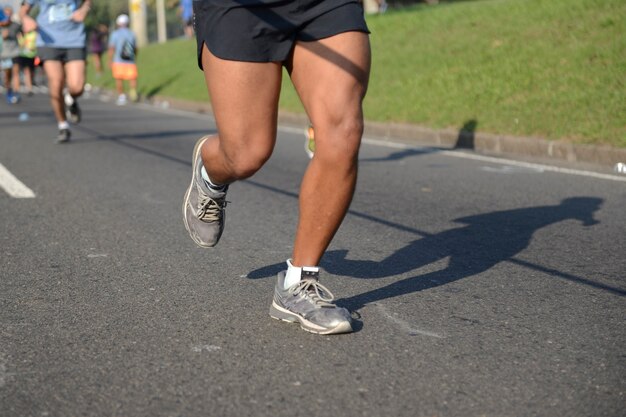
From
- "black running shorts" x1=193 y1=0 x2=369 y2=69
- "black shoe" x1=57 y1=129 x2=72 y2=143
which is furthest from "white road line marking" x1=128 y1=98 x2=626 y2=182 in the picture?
"black running shorts" x1=193 y1=0 x2=369 y2=69

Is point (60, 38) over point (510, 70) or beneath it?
over

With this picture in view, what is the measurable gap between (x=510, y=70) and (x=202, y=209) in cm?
1035

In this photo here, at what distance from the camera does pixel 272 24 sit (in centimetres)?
354

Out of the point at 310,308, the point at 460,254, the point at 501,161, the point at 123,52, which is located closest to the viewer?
the point at 310,308

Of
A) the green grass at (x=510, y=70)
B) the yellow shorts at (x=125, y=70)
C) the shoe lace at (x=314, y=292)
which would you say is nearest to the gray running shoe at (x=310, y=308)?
the shoe lace at (x=314, y=292)

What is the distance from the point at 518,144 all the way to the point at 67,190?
533 cm

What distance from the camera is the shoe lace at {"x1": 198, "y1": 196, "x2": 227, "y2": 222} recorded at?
4.21 metres

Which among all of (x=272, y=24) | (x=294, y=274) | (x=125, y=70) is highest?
(x=272, y=24)

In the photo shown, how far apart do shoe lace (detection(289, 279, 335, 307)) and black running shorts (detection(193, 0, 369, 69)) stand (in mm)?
800

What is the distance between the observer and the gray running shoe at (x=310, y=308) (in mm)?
3598

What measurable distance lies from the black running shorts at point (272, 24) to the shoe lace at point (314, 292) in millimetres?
→ 800

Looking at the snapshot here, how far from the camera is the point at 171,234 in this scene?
5.76 m

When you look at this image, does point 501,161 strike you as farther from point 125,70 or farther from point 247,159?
point 125,70

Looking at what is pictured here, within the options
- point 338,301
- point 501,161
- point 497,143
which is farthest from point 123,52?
point 338,301
